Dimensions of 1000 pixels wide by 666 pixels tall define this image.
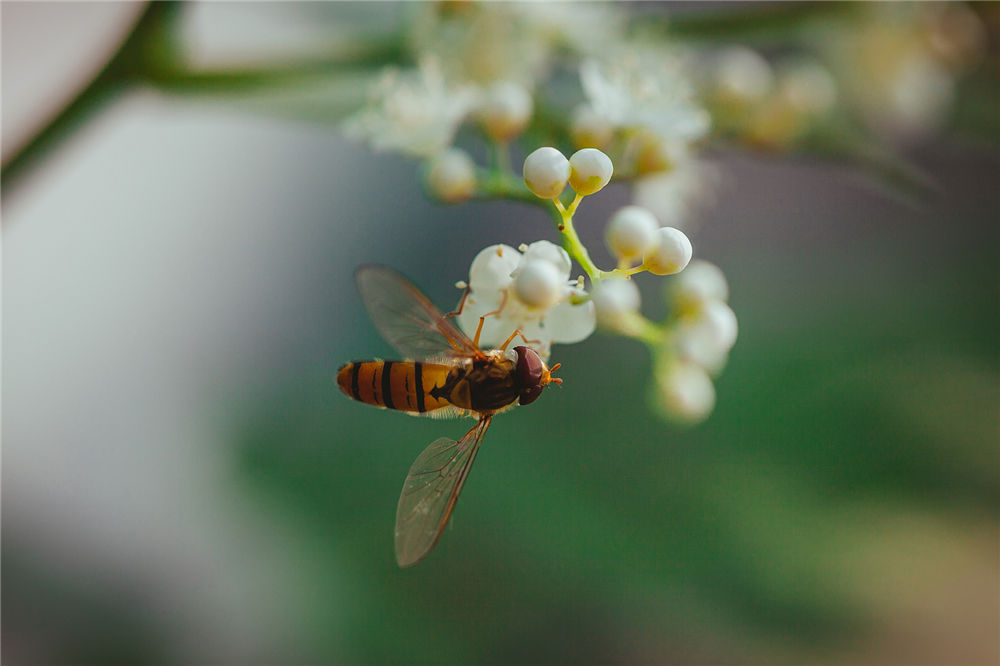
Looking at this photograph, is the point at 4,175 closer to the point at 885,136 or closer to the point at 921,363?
the point at 885,136

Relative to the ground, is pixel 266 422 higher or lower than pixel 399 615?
higher

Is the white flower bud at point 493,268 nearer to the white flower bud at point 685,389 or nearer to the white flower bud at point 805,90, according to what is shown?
the white flower bud at point 685,389

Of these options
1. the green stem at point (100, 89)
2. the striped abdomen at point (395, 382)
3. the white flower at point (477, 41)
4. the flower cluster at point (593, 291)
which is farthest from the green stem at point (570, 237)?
the green stem at point (100, 89)

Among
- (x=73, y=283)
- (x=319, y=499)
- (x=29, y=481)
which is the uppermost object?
(x=73, y=283)

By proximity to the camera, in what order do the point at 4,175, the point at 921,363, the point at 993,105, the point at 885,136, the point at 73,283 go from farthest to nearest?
the point at 73,283
the point at 921,363
the point at 885,136
the point at 993,105
the point at 4,175

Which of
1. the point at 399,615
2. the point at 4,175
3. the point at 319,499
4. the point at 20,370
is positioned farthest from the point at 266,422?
the point at 4,175

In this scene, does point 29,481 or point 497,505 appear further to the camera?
point 29,481
